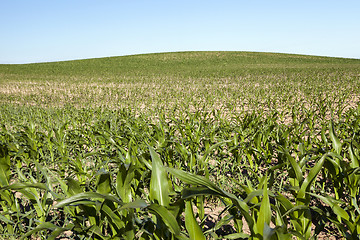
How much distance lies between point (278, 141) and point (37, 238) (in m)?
3.11

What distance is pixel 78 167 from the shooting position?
2.58 metres

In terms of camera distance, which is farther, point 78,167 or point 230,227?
point 78,167

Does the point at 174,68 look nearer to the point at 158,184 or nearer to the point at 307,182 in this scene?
the point at 307,182

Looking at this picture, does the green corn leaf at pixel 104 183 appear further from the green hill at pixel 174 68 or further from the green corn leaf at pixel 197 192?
the green hill at pixel 174 68

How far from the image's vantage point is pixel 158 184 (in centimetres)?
150

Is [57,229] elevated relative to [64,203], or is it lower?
lower

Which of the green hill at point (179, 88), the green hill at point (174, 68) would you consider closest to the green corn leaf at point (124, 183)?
the green hill at point (179, 88)

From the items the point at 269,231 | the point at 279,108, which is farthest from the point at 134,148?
the point at 279,108

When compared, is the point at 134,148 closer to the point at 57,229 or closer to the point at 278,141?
the point at 57,229

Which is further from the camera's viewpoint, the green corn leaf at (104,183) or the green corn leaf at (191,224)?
the green corn leaf at (104,183)

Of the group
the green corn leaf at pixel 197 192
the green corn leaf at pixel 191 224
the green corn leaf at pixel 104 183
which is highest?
the green corn leaf at pixel 197 192

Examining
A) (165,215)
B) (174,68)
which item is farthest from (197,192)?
(174,68)

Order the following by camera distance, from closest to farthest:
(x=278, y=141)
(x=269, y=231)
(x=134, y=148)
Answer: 1. (x=269, y=231)
2. (x=134, y=148)
3. (x=278, y=141)

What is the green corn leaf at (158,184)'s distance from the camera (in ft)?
4.87
